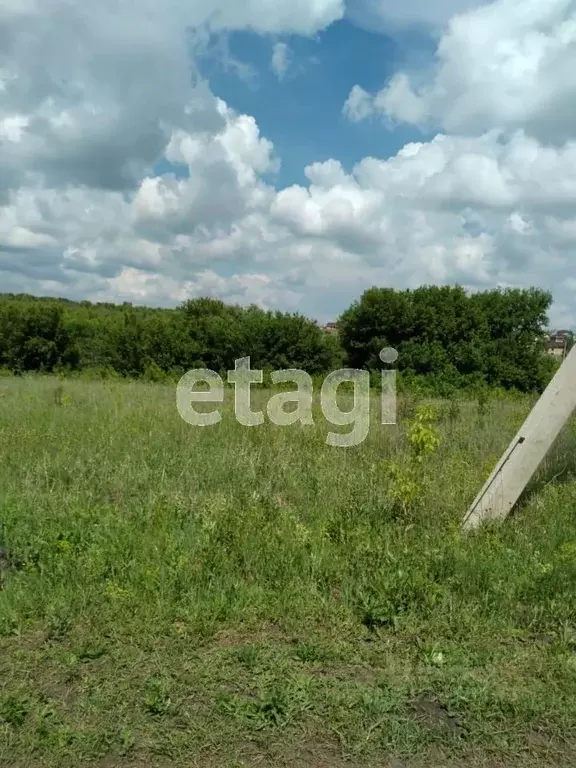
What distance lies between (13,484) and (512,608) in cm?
406

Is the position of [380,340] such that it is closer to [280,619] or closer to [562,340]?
[562,340]

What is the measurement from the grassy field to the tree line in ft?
51.1

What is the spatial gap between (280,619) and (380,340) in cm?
1870

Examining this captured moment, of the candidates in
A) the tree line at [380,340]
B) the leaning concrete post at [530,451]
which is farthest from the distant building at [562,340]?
the tree line at [380,340]

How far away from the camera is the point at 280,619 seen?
10.7 feet

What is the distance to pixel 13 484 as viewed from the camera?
5.21 m

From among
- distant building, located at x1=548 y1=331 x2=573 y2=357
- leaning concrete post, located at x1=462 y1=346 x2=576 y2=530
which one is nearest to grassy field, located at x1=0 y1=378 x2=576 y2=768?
leaning concrete post, located at x1=462 y1=346 x2=576 y2=530

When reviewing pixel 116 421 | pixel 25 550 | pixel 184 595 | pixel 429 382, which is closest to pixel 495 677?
pixel 184 595

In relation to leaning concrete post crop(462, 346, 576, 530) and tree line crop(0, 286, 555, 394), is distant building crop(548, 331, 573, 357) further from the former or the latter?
tree line crop(0, 286, 555, 394)

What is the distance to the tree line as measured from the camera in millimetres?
21297

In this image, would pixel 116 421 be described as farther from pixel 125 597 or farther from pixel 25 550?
pixel 125 597

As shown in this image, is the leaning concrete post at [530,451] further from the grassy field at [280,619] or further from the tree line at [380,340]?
the tree line at [380,340]

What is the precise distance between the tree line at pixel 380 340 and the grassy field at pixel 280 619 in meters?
15.6

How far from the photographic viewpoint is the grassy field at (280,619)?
2.41 metres
